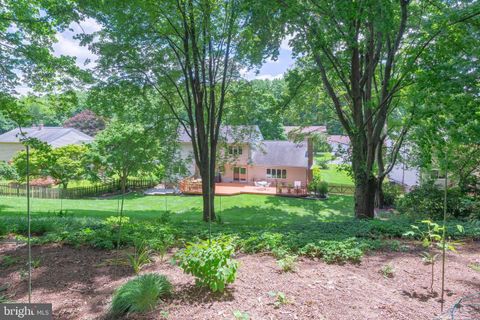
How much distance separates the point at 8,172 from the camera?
23.4 metres

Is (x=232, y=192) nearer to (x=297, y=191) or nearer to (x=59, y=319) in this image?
(x=297, y=191)

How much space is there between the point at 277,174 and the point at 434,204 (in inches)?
690

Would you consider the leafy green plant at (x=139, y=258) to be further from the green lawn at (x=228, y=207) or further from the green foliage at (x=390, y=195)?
the green foliage at (x=390, y=195)

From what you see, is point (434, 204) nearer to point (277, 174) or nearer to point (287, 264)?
point (287, 264)

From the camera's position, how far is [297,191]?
76.1 ft

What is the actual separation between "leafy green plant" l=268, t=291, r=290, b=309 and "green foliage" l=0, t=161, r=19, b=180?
27.7 meters

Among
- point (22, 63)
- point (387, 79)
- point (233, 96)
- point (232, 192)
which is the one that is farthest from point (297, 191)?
point (22, 63)

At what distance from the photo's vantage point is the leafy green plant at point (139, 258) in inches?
147

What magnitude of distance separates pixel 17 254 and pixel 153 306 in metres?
3.27

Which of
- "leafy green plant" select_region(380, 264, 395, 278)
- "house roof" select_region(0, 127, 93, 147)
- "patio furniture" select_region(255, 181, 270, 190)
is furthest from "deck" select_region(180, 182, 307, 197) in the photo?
"leafy green plant" select_region(380, 264, 395, 278)

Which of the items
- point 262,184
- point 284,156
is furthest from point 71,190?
point 284,156

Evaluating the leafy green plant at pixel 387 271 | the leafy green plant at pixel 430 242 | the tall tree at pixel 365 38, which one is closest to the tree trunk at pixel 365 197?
the tall tree at pixel 365 38

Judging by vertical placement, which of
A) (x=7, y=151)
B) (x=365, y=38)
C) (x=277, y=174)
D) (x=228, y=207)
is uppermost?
(x=365, y=38)

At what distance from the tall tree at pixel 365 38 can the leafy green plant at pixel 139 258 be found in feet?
21.1
